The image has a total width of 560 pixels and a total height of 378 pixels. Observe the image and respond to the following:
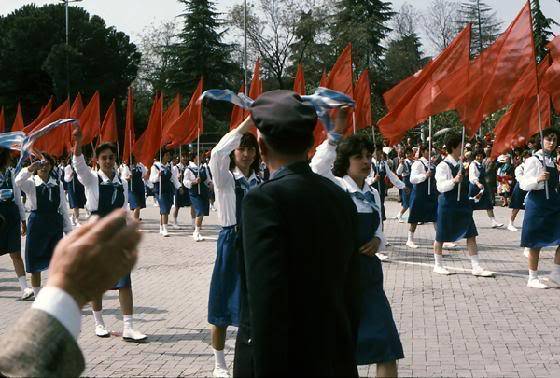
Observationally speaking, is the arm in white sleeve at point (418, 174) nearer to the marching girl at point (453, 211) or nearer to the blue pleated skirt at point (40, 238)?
the marching girl at point (453, 211)

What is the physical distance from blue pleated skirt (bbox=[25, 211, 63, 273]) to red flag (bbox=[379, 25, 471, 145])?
455 centimetres

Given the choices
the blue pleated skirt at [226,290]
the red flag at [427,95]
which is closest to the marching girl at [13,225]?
the blue pleated skirt at [226,290]

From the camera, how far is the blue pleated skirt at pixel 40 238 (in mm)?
9023

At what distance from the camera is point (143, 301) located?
9312mm

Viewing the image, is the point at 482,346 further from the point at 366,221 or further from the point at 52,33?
the point at 52,33

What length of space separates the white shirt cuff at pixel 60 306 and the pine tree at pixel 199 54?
5498cm

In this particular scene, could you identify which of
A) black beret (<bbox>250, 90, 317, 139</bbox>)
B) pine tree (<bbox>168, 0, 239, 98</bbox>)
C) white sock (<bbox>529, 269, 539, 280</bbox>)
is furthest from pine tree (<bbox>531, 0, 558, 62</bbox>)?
black beret (<bbox>250, 90, 317, 139</bbox>)

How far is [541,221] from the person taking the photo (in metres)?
9.64

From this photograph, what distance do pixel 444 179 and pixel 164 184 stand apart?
29.0ft

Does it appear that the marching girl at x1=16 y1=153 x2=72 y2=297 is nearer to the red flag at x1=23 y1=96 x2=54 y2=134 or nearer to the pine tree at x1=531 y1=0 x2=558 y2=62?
the red flag at x1=23 y1=96 x2=54 y2=134

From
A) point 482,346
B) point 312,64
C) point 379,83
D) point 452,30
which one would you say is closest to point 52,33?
point 312,64

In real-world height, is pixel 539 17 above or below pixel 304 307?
above

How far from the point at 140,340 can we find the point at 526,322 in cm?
393

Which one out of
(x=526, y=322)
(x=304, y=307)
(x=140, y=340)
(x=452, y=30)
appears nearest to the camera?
(x=304, y=307)
